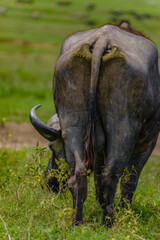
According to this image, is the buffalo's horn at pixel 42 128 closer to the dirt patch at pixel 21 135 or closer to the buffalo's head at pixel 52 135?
the buffalo's head at pixel 52 135

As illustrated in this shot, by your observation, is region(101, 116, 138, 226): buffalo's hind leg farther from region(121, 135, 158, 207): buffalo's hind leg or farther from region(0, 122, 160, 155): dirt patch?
region(0, 122, 160, 155): dirt patch

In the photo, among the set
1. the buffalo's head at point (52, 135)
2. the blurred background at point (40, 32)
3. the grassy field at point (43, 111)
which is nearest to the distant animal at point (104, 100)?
the grassy field at point (43, 111)

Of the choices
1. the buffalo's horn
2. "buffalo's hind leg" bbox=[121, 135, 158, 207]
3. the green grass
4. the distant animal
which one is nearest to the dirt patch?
the green grass

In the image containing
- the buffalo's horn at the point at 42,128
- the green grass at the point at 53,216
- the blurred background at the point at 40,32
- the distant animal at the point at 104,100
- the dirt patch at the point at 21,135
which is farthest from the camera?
the blurred background at the point at 40,32

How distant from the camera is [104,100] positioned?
4195 mm

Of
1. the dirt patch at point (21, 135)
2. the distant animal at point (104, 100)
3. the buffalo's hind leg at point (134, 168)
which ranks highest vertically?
the distant animal at point (104, 100)

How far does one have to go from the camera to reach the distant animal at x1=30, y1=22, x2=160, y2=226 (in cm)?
413

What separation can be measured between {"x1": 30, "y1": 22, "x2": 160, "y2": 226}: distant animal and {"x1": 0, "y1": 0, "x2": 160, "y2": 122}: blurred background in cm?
805

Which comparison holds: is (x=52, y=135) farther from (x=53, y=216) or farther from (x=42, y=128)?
(x=53, y=216)

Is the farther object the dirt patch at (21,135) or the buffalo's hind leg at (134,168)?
the dirt patch at (21,135)

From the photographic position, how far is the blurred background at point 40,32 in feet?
52.5

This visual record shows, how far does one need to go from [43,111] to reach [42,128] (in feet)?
26.6

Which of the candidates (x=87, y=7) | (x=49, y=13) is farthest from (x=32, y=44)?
(x=87, y=7)

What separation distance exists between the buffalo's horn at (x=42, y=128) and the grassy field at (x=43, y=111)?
227 mm
